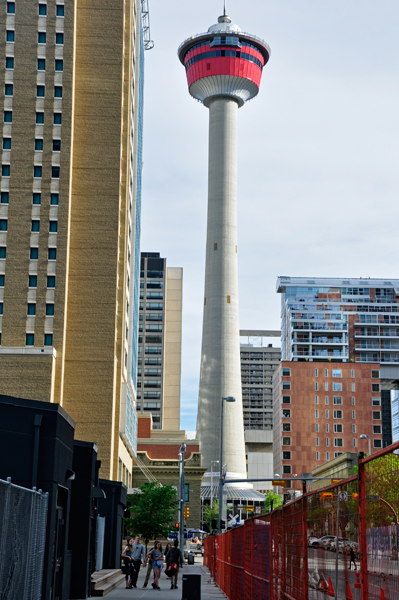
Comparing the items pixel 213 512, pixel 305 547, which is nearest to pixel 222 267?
pixel 213 512

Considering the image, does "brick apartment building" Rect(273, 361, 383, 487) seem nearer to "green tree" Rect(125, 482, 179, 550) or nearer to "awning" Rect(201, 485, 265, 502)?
"awning" Rect(201, 485, 265, 502)

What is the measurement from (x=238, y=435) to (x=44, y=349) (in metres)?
70.6

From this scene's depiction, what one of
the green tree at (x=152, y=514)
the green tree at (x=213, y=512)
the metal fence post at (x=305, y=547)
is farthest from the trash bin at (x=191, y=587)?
the green tree at (x=213, y=512)

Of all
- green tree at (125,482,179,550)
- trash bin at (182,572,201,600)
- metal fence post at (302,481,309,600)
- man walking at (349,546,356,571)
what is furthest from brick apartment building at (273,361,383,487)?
man walking at (349,546,356,571)

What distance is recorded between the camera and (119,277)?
73375mm

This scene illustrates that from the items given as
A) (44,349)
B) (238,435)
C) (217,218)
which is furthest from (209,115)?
(44,349)

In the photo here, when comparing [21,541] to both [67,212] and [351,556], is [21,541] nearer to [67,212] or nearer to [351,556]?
[351,556]

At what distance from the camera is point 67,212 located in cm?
6981

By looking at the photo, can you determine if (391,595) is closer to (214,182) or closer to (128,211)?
(128,211)

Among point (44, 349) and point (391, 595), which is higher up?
point (44, 349)

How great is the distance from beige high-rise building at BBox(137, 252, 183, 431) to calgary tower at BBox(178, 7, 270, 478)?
3656 centimetres

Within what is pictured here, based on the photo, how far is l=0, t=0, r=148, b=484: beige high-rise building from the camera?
66.9 m

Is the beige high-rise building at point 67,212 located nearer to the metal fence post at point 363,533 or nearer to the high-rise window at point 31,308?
the high-rise window at point 31,308

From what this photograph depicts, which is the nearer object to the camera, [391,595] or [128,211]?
[391,595]
